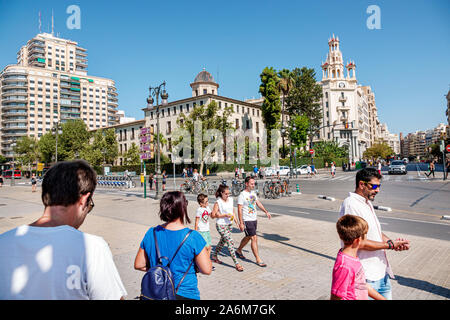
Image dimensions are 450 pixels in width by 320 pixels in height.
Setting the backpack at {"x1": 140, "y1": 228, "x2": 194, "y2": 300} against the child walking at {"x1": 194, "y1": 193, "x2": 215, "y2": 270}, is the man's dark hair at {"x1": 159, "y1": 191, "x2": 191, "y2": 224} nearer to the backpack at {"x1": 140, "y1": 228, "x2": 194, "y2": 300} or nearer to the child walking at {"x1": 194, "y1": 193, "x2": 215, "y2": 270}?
the backpack at {"x1": 140, "y1": 228, "x2": 194, "y2": 300}

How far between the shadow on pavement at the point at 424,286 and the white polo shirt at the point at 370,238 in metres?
2.09

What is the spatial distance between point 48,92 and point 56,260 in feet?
412

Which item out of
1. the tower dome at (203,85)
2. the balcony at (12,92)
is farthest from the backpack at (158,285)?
the balcony at (12,92)

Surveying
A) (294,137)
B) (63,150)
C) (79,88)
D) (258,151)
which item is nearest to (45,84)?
(79,88)

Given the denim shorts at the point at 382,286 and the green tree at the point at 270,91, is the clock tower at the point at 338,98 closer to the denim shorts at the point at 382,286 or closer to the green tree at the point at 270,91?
the green tree at the point at 270,91

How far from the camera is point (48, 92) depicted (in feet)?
347

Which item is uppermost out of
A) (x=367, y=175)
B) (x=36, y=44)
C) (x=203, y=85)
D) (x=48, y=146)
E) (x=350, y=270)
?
(x=36, y=44)

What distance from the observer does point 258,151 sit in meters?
54.5

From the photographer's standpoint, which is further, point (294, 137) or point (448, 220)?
point (294, 137)

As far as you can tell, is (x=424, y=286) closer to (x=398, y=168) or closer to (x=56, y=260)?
(x=56, y=260)

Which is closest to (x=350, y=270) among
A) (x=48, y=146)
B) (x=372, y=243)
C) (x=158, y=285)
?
(x=372, y=243)
